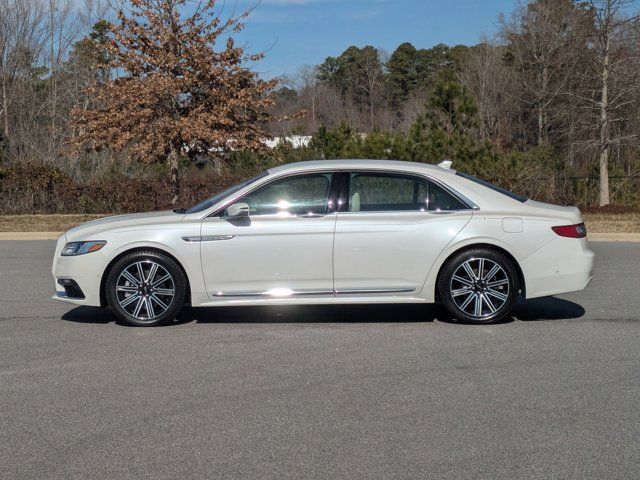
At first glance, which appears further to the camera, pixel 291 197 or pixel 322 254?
pixel 291 197

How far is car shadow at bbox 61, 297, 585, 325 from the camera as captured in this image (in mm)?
7762

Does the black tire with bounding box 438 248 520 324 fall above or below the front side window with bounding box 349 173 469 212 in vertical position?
below

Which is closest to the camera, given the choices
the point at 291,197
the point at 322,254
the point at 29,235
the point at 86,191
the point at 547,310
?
the point at 322,254

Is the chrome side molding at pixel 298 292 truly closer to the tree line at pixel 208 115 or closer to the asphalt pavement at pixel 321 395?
the asphalt pavement at pixel 321 395

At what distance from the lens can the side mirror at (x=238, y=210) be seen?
720 centimetres

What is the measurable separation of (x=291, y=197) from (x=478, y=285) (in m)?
1.95

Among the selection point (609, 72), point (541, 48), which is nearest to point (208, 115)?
point (609, 72)

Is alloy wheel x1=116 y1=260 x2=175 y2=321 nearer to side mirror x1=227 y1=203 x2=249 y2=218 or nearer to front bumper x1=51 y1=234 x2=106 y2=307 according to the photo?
front bumper x1=51 y1=234 x2=106 y2=307

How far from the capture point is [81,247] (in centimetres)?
736

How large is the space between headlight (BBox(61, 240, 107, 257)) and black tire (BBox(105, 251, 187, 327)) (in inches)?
9.3

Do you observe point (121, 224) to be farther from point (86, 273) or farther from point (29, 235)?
point (29, 235)

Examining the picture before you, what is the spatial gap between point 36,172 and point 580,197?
48.7ft

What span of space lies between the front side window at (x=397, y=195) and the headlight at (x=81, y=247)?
7.87 ft

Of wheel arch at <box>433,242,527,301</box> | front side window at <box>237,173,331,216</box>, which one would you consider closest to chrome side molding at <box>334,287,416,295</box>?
wheel arch at <box>433,242,527,301</box>
